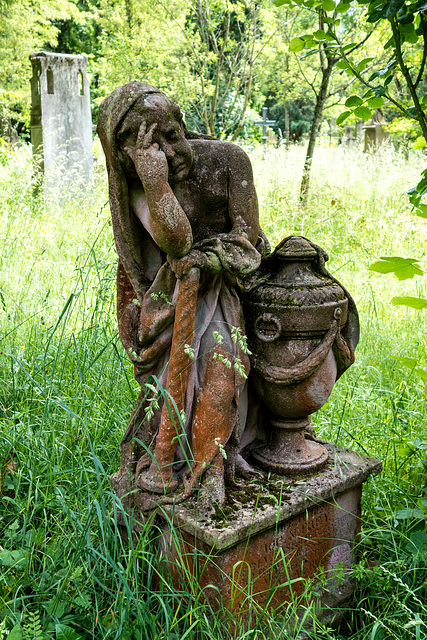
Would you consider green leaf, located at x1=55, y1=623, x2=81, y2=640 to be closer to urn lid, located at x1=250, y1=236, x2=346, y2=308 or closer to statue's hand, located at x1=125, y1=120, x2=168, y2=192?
urn lid, located at x1=250, y1=236, x2=346, y2=308

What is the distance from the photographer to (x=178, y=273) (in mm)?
1906

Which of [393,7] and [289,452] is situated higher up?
[393,7]

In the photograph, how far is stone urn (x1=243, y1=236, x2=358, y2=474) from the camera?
2.09 m

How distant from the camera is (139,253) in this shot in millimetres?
2062

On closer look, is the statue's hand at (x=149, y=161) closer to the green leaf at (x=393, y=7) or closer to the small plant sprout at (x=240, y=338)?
the small plant sprout at (x=240, y=338)

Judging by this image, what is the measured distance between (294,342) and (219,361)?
12.3 inches

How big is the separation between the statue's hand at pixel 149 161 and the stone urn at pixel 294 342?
1.99 ft

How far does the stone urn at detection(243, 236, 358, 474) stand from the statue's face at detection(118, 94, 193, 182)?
0.52m

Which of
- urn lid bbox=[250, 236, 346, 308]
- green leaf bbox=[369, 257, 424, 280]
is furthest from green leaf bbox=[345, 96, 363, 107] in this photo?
green leaf bbox=[369, 257, 424, 280]

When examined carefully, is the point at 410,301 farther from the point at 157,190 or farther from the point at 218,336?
the point at 157,190

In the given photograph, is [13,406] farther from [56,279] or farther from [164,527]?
[56,279]

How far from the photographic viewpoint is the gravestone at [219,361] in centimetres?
184

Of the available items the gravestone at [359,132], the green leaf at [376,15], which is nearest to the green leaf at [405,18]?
the green leaf at [376,15]

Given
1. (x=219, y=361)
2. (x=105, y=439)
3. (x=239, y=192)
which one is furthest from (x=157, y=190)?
(x=105, y=439)
